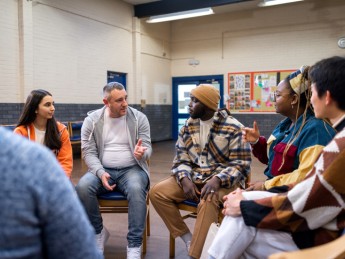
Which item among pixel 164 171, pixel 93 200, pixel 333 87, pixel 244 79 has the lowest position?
pixel 164 171

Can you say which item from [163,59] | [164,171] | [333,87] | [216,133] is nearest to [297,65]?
[163,59]

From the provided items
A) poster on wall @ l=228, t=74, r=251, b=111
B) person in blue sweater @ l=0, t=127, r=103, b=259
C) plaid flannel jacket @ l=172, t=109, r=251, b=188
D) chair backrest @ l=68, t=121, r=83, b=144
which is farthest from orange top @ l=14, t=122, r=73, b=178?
poster on wall @ l=228, t=74, r=251, b=111

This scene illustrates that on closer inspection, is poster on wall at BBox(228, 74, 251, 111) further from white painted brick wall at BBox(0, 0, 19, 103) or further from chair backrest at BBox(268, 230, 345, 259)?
chair backrest at BBox(268, 230, 345, 259)

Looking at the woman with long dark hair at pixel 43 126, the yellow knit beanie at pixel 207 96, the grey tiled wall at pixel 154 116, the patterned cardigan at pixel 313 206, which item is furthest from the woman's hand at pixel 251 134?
the grey tiled wall at pixel 154 116

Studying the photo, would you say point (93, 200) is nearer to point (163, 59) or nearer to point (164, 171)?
point (164, 171)

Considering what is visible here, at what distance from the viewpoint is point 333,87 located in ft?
4.35

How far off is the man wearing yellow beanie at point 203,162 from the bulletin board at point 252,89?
6.86m

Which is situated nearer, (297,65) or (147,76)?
(297,65)

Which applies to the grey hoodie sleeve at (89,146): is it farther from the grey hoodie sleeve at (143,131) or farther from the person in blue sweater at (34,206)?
the person in blue sweater at (34,206)

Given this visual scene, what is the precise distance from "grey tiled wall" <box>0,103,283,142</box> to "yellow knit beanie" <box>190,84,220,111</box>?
15.0ft

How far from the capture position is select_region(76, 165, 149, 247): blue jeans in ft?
7.48

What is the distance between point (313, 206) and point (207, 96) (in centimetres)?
130

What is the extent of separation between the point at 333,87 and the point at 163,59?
30.0 feet

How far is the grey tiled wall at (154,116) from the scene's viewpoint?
6.02 meters
